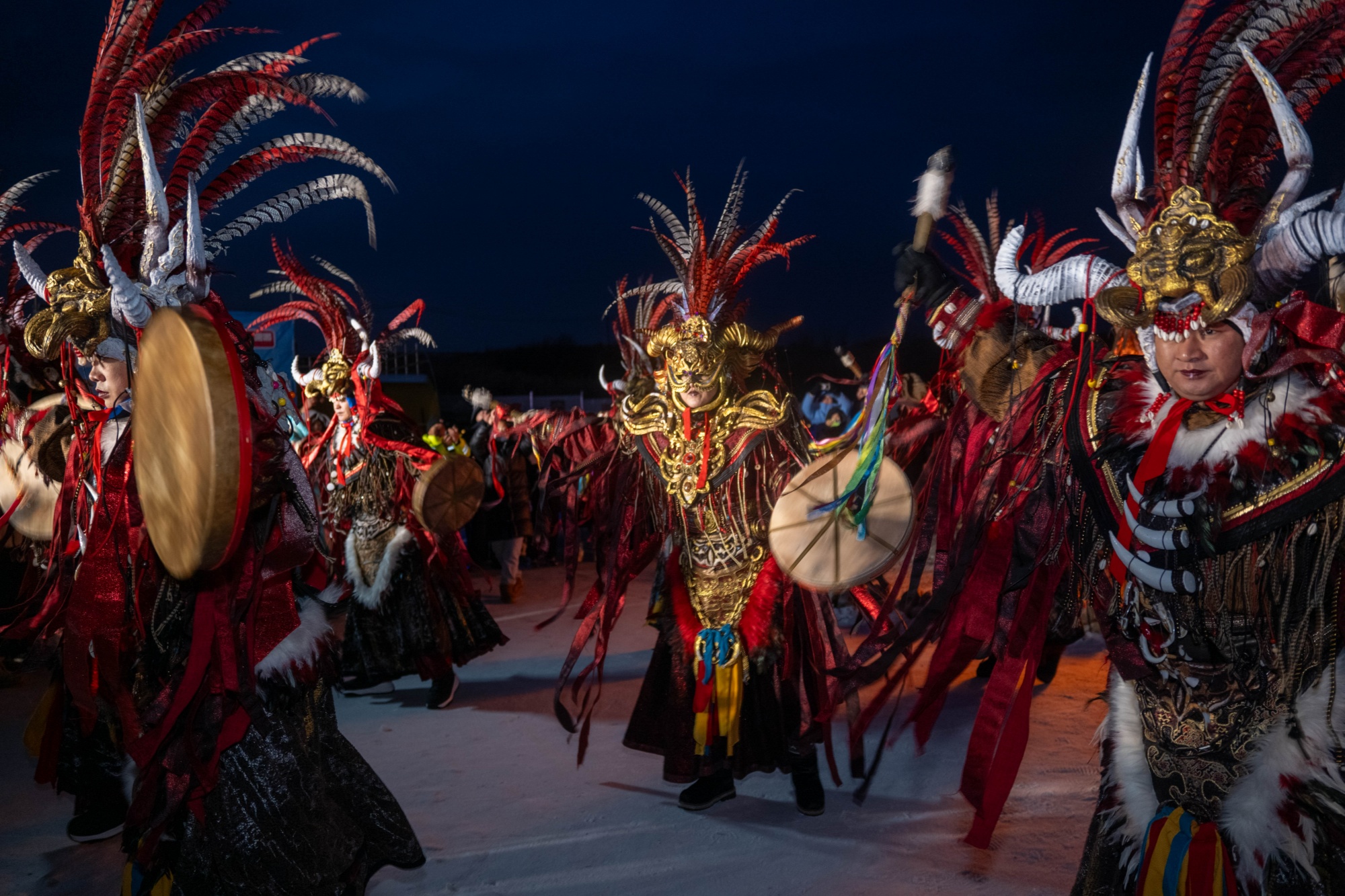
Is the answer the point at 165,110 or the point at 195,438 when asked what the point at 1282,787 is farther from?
the point at 165,110

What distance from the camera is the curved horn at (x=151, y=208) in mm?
2326

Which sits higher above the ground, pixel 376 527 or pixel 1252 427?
pixel 1252 427

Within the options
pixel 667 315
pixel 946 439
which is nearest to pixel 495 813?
pixel 946 439

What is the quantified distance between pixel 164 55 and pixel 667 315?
11.5 feet

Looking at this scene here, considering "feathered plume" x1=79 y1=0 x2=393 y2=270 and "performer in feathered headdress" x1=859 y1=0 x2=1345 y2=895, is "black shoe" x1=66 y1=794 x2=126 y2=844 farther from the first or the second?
"performer in feathered headdress" x1=859 y1=0 x2=1345 y2=895

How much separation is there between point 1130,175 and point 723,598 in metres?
2.24

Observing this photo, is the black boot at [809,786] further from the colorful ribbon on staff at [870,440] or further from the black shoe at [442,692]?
the black shoe at [442,692]

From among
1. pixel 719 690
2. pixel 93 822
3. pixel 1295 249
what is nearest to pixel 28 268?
pixel 93 822

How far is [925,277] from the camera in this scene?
8.05 feet

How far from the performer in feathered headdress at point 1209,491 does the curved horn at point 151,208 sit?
2.18 meters

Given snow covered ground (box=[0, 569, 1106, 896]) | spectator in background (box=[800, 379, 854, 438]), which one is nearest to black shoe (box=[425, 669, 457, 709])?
snow covered ground (box=[0, 569, 1106, 896])

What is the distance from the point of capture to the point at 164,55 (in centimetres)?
255

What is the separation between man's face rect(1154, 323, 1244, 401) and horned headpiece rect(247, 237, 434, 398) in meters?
4.57

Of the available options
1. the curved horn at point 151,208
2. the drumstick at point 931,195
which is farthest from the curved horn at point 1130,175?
the curved horn at point 151,208
